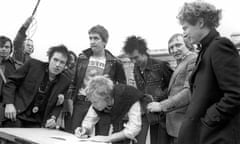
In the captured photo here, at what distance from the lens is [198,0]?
7.86 ft

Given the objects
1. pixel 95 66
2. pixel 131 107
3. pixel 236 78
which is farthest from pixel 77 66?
pixel 236 78

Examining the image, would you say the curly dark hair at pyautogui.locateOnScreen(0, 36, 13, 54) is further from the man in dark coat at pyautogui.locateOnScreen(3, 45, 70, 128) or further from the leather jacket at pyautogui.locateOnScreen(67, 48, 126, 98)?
the leather jacket at pyautogui.locateOnScreen(67, 48, 126, 98)

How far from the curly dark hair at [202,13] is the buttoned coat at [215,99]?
18cm

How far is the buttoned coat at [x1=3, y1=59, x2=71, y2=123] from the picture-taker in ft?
12.9

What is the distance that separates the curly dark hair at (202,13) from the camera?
89.7 inches

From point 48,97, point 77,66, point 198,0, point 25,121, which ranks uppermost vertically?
point 198,0

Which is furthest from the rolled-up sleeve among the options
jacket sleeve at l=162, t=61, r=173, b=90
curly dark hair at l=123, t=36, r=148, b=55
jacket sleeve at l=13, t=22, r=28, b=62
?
jacket sleeve at l=13, t=22, r=28, b=62

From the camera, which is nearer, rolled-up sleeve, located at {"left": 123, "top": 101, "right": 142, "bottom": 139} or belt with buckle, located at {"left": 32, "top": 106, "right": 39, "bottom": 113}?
rolled-up sleeve, located at {"left": 123, "top": 101, "right": 142, "bottom": 139}

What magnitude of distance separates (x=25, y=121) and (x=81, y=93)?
70 centimetres

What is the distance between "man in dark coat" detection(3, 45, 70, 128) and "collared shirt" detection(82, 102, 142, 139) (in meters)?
0.79

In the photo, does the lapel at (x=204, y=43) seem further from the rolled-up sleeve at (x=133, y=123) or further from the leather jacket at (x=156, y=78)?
the leather jacket at (x=156, y=78)

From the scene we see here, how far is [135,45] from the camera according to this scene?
14.4 feet

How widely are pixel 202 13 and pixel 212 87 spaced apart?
0.52 metres

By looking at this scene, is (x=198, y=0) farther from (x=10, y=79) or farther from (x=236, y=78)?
(x=10, y=79)
